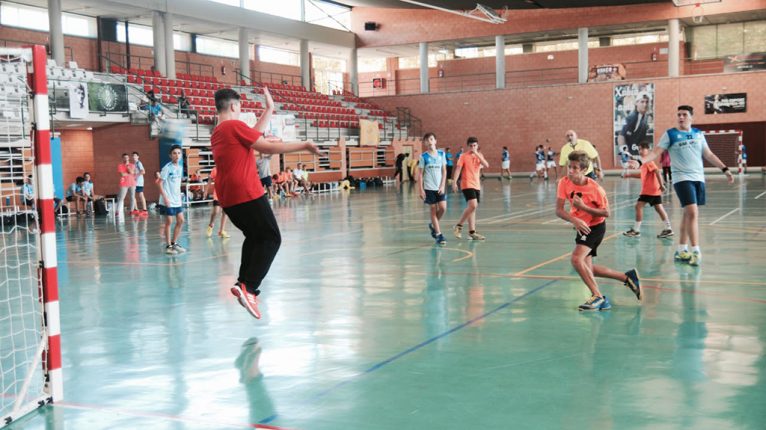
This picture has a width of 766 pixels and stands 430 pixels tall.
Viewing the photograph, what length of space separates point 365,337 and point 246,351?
104cm

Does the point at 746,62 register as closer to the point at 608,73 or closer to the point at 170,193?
the point at 608,73

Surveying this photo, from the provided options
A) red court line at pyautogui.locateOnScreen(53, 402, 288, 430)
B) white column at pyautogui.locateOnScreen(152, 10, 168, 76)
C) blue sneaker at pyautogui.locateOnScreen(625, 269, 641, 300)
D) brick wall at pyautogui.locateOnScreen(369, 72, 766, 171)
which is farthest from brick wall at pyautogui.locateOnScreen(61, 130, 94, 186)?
red court line at pyautogui.locateOnScreen(53, 402, 288, 430)

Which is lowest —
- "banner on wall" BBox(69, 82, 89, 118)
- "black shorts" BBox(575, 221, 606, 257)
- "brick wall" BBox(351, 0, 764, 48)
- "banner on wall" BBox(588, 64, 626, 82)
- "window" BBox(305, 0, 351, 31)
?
"black shorts" BBox(575, 221, 606, 257)

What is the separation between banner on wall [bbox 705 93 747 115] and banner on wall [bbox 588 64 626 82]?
504 cm

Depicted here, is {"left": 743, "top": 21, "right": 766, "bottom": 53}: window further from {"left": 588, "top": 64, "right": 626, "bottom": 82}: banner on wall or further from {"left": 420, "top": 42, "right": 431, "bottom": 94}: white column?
{"left": 420, "top": 42, "right": 431, "bottom": 94}: white column

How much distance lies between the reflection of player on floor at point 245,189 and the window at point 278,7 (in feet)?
118

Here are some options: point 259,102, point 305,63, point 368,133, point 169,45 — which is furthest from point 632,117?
point 169,45

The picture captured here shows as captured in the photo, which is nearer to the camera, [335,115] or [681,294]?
[681,294]

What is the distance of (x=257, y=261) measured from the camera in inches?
268

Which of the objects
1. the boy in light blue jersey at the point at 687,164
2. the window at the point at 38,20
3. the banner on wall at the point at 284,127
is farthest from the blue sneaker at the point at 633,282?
the window at the point at 38,20

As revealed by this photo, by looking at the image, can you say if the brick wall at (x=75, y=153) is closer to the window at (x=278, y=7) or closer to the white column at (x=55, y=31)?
the white column at (x=55, y=31)

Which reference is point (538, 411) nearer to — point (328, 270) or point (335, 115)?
point (328, 270)

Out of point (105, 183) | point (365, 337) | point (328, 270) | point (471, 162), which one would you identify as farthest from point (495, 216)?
point (105, 183)

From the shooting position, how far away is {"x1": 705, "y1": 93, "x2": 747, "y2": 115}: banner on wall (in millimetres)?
41844
